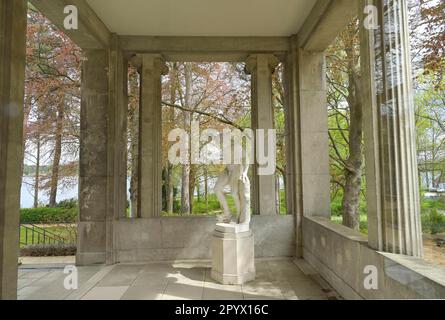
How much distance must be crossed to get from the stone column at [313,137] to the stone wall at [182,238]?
0.66 meters

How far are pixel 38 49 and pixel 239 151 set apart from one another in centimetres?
714

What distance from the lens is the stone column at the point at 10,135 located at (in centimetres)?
285

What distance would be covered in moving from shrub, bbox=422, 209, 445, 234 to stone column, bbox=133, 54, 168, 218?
8459 mm

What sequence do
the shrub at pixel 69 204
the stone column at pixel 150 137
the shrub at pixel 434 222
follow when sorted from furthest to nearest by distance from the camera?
the shrub at pixel 69 204
the shrub at pixel 434 222
the stone column at pixel 150 137

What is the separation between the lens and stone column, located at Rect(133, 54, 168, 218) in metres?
5.95

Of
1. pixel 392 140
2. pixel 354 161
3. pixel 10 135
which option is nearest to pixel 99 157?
pixel 10 135

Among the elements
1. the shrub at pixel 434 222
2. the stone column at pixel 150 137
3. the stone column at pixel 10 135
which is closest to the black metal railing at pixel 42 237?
the stone column at pixel 150 137

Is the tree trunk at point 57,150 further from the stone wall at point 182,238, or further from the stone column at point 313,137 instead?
the stone column at point 313,137

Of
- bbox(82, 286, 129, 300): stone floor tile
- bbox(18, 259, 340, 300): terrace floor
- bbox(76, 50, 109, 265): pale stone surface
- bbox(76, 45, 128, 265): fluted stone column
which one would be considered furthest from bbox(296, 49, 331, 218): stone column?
bbox(76, 50, 109, 265): pale stone surface

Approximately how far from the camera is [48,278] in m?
4.73

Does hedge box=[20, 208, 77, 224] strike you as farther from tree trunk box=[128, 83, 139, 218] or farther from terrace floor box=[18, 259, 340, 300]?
terrace floor box=[18, 259, 340, 300]
